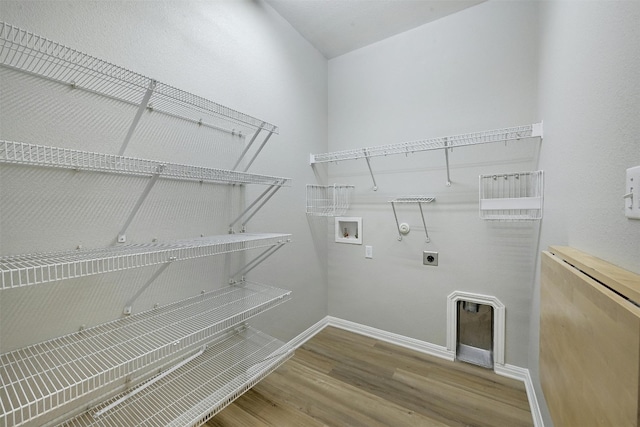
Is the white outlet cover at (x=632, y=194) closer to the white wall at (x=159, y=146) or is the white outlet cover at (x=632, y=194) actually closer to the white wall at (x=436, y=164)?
the white wall at (x=436, y=164)

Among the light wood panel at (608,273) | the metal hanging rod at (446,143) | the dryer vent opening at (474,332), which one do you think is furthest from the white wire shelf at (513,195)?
the dryer vent opening at (474,332)

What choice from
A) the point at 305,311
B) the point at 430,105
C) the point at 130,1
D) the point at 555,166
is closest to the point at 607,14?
the point at 555,166

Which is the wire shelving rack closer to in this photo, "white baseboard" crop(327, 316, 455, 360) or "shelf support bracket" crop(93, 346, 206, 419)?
"shelf support bracket" crop(93, 346, 206, 419)

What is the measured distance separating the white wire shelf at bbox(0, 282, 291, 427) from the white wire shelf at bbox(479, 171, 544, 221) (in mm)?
1468

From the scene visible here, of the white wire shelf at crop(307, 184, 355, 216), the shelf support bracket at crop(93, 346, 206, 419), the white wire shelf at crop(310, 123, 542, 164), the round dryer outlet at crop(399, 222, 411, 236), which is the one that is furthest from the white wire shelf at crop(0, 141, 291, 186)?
the round dryer outlet at crop(399, 222, 411, 236)

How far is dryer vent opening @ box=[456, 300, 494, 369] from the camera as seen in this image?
6.80ft

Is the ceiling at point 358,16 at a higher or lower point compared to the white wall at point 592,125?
higher

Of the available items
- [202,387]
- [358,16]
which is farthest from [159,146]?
[358,16]

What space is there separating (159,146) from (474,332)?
2667mm

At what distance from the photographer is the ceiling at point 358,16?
1973mm

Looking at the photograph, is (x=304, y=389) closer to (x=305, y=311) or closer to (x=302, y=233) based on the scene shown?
(x=305, y=311)

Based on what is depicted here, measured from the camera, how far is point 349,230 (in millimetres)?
2641

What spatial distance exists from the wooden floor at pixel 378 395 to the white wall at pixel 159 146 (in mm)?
421

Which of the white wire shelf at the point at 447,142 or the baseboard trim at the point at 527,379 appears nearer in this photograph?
the baseboard trim at the point at 527,379
